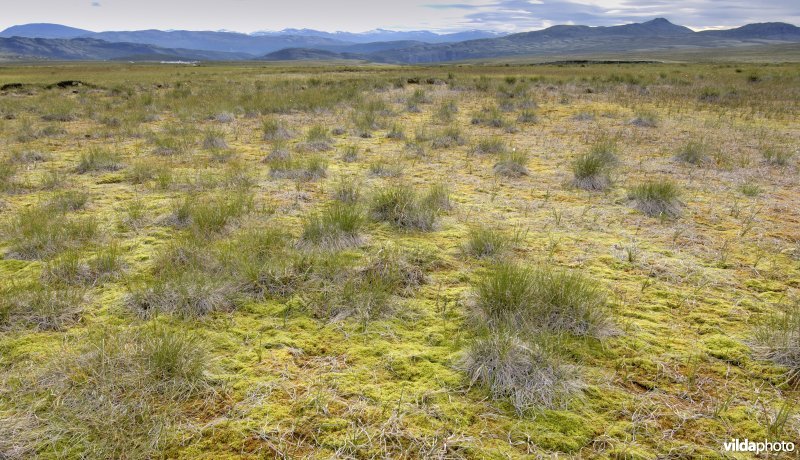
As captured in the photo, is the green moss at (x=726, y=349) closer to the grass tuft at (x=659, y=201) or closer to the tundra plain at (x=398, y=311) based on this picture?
the tundra plain at (x=398, y=311)

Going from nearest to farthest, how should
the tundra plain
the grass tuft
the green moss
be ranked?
the tundra plain
the green moss
the grass tuft

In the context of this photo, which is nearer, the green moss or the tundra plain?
the tundra plain

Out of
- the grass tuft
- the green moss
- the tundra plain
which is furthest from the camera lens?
the grass tuft

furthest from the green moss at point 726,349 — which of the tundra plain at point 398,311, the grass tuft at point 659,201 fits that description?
the grass tuft at point 659,201

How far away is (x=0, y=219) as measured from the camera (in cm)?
623

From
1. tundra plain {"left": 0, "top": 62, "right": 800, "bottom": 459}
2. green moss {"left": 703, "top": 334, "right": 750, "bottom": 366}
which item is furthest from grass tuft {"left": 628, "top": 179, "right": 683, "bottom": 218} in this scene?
green moss {"left": 703, "top": 334, "right": 750, "bottom": 366}

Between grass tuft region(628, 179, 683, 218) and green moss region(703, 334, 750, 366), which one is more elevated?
grass tuft region(628, 179, 683, 218)

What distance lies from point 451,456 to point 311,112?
1650cm

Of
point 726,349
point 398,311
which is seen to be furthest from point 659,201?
point 398,311

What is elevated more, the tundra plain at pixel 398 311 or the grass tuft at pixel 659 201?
the grass tuft at pixel 659 201

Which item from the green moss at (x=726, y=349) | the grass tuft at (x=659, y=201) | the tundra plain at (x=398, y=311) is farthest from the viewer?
the grass tuft at (x=659, y=201)

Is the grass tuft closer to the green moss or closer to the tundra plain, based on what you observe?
the tundra plain

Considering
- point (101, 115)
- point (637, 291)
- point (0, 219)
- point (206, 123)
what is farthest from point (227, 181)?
point (101, 115)

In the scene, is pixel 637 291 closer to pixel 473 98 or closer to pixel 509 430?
pixel 509 430
